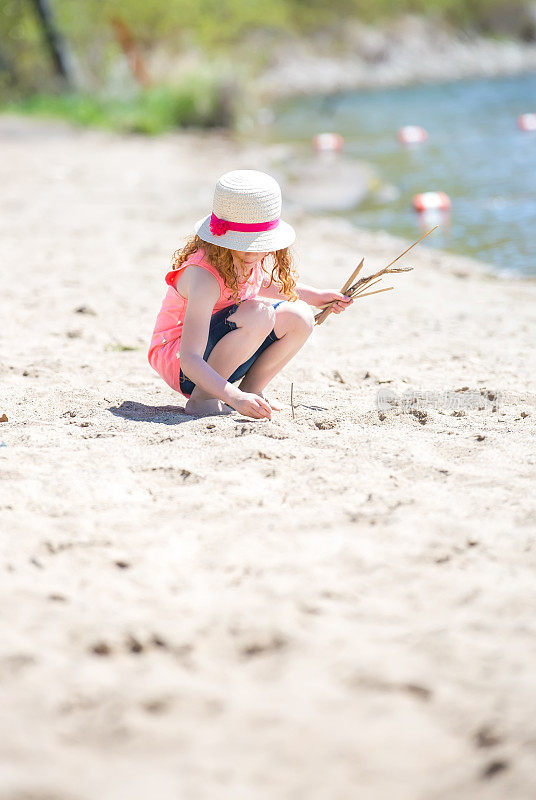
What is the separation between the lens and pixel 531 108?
1731 centimetres

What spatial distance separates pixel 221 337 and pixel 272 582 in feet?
4.50

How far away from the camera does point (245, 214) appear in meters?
3.00

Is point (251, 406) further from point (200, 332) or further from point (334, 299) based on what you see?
point (334, 299)

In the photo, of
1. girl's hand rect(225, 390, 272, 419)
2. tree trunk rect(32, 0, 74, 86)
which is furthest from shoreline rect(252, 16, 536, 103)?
girl's hand rect(225, 390, 272, 419)

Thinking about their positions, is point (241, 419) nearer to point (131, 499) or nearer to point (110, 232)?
point (131, 499)

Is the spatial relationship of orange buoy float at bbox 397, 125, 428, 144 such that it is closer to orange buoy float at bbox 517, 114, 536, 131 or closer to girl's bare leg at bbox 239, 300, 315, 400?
orange buoy float at bbox 517, 114, 536, 131

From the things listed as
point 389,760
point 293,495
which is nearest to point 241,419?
point 293,495

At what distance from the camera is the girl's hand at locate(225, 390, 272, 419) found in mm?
3043

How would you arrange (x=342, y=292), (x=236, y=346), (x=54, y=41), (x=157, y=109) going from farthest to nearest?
(x=54, y=41) < (x=157, y=109) < (x=342, y=292) < (x=236, y=346)

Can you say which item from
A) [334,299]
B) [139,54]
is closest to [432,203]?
[334,299]

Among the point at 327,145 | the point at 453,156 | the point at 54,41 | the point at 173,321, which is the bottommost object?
the point at 453,156

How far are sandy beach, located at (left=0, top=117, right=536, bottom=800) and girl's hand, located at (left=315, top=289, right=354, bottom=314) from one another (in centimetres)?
39

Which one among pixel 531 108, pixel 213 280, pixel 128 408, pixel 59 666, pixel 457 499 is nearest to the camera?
pixel 59 666

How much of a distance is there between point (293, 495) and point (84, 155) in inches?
409
